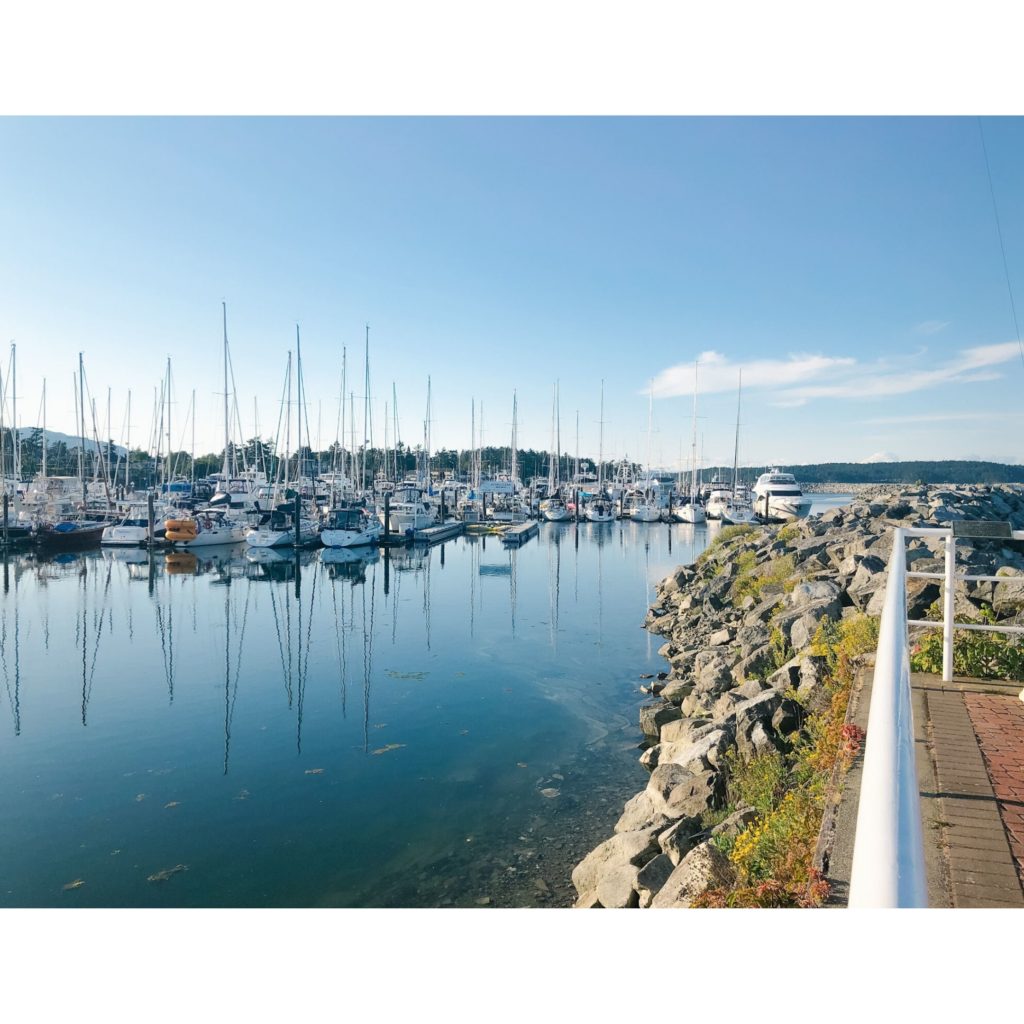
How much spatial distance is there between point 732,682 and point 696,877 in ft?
26.8

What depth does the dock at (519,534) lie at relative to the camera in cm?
5603

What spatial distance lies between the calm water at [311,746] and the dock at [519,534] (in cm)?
2371

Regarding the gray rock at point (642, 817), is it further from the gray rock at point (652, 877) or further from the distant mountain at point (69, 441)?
the distant mountain at point (69, 441)

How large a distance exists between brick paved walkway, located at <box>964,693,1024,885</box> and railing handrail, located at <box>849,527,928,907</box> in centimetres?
288

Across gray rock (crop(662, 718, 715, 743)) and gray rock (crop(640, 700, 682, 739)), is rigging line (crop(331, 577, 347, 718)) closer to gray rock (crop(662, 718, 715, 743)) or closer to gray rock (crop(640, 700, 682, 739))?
gray rock (crop(640, 700, 682, 739))

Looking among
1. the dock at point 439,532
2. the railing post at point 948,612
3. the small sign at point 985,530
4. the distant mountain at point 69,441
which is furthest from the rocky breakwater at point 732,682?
the distant mountain at point 69,441

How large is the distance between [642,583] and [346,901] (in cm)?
2910

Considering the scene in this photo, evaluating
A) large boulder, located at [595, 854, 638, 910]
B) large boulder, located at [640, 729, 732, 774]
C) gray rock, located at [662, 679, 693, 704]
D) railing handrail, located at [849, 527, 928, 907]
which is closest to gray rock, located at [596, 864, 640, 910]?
large boulder, located at [595, 854, 638, 910]

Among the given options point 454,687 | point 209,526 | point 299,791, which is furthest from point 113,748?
point 209,526

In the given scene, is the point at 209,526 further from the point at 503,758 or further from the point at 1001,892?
the point at 1001,892

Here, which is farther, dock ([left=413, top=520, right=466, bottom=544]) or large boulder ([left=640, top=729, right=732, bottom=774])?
dock ([left=413, top=520, right=466, bottom=544])

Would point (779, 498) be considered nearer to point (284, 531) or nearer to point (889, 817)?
point (284, 531)

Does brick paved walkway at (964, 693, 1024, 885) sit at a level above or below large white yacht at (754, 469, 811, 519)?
below

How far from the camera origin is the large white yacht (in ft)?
217
